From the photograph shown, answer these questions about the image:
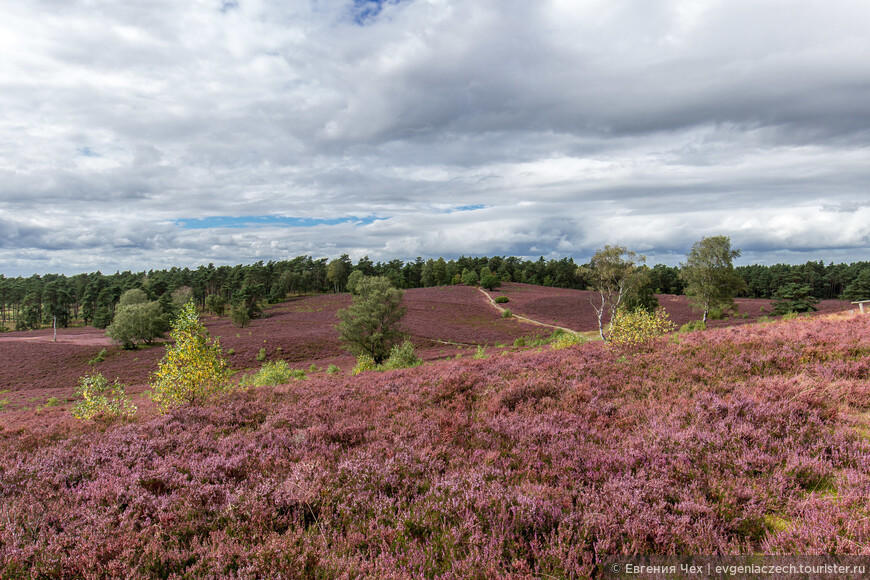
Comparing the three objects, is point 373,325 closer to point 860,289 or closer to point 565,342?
point 565,342

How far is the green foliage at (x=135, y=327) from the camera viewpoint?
5597 centimetres

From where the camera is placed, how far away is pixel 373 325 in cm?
3869

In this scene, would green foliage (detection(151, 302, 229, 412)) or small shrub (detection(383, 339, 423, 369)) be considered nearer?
green foliage (detection(151, 302, 229, 412))

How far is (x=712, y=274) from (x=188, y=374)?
5759 centimetres

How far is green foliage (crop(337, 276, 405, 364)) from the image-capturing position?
3844 centimetres

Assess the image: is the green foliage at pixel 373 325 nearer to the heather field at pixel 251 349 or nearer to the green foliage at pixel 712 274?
the heather field at pixel 251 349

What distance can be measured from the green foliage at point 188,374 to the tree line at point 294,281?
74.5 metres

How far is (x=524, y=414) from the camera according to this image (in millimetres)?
7328

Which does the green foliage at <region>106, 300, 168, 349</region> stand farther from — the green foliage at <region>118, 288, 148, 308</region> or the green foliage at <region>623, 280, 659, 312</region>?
the green foliage at <region>623, 280, 659, 312</region>

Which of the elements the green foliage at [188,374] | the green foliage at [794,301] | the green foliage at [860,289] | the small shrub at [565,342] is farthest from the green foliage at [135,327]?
the green foliage at [860,289]

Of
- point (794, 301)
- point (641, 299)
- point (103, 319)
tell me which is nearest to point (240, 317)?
point (103, 319)

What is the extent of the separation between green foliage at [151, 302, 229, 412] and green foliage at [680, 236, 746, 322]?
5636 cm

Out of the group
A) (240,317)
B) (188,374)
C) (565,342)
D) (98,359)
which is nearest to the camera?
(188,374)

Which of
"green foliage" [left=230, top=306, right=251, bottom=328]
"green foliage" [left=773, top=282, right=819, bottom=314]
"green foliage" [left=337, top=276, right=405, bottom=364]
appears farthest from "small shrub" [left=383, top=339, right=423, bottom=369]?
"green foliage" [left=773, top=282, right=819, bottom=314]
